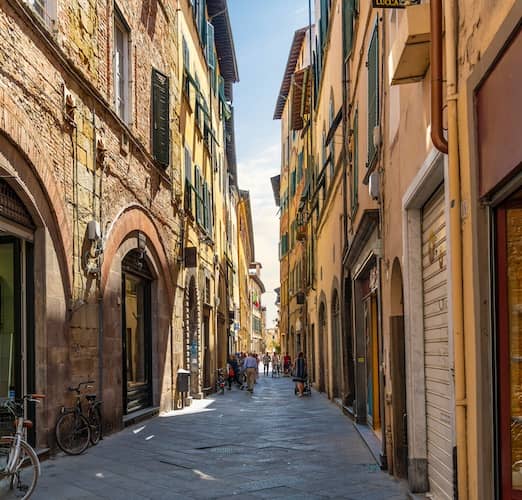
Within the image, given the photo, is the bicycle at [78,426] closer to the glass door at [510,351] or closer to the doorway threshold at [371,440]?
the doorway threshold at [371,440]

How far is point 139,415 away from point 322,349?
959 cm

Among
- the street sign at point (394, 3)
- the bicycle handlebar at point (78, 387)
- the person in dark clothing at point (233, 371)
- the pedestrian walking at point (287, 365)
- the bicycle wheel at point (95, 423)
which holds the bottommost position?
the pedestrian walking at point (287, 365)

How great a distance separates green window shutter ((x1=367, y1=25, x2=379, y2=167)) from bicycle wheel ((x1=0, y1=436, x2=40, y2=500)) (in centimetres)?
490

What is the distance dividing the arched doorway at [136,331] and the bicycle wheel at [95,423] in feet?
7.28

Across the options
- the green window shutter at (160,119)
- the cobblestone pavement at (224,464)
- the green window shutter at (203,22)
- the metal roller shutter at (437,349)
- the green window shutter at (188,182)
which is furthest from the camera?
the green window shutter at (203,22)

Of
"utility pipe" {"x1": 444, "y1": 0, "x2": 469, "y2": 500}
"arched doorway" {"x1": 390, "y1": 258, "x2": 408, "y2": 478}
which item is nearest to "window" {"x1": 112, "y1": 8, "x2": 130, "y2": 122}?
"arched doorway" {"x1": 390, "y1": 258, "x2": 408, "y2": 478}

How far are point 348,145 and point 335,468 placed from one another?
6.49 m

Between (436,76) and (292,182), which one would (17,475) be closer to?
(436,76)

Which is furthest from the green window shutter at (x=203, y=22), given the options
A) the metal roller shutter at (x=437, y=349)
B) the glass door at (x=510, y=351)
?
the glass door at (x=510, y=351)

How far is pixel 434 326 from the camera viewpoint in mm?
6316

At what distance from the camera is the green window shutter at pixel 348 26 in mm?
12470

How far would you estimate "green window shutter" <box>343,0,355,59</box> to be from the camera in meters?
12.5

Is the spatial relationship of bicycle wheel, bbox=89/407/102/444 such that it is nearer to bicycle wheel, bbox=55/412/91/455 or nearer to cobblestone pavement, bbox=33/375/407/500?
cobblestone pavement, bbox=33/375/407/500

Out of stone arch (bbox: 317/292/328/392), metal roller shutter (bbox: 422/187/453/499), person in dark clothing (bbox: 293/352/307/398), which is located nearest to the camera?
metal roller shutter (bbox: 422/187/453/499)
